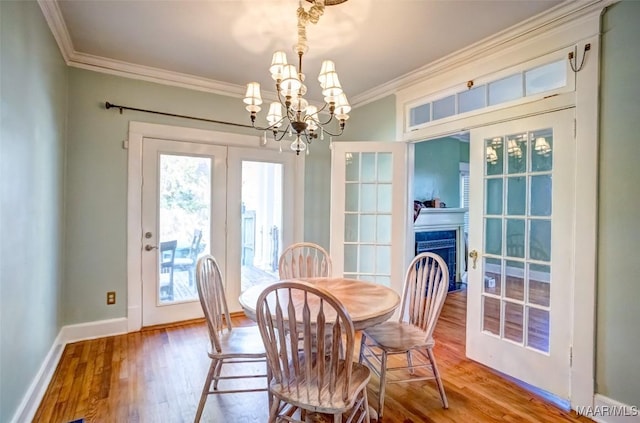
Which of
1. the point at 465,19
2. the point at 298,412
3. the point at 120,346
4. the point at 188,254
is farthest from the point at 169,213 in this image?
the point at 465,19

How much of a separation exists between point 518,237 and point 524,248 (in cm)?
9

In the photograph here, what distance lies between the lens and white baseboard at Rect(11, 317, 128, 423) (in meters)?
1.88

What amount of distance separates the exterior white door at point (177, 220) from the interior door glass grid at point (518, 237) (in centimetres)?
271

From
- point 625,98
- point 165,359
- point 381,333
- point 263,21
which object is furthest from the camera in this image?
point 165,359

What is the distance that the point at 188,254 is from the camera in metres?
3.53

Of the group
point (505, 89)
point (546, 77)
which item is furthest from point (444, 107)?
point (546, 77)

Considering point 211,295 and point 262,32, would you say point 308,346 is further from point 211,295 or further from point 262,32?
point 262,32

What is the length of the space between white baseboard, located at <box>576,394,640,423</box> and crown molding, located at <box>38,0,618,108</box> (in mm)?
2392

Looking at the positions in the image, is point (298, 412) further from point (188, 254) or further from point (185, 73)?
point (185, 73)

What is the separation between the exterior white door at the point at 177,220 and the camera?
333cm

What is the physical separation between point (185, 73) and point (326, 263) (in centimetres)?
241

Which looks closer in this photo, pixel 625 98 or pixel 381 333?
pixel 625 98

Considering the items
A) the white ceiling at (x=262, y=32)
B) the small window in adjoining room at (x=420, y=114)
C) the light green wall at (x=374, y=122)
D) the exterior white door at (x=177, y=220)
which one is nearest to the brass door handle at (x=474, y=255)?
the small window in adjoining room at (x=420, y=114)

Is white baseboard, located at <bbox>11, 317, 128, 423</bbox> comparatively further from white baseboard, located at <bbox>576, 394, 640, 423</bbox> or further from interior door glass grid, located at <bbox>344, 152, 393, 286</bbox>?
white baseboard, located at <bbox>576, 394, 640, 423</bbox>
